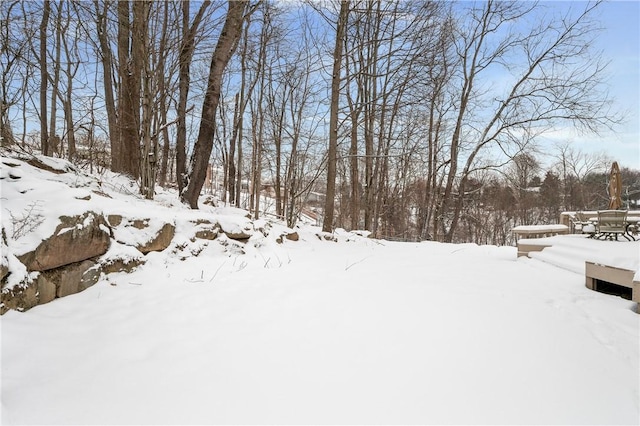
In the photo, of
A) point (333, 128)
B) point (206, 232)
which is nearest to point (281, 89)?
point (333, 128)

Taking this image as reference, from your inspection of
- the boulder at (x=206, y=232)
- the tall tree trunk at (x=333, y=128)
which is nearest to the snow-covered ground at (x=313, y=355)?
the boulder at (x=206, y=232)

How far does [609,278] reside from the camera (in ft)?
9.77

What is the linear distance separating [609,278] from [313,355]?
316 centimetres

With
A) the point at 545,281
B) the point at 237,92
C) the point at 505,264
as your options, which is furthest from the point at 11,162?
the point at 237,92

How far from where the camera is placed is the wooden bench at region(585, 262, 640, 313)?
8.12ft

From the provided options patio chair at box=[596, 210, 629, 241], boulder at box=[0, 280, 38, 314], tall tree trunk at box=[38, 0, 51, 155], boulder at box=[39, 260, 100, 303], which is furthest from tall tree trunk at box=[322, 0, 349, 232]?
boulder at box=[0, 280, 38, 314]

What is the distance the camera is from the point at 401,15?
797 centimetres

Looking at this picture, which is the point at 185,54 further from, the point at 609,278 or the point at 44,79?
the point at 609,278

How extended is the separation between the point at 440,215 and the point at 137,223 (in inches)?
506

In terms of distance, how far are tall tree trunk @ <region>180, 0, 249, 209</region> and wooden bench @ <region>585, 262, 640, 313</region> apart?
5702 millimetres

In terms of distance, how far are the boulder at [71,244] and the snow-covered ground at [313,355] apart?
27 cm

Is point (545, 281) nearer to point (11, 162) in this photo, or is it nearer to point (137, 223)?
point (137, 223)

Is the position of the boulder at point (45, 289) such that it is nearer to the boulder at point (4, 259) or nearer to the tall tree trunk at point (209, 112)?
the boulder at point (4, 259)

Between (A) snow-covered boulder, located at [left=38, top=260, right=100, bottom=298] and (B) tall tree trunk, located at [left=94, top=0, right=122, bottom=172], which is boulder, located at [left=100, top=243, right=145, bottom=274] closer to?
(A) snow-covered boulder, located at [left=38, top=260, right=100, bottom=298]
